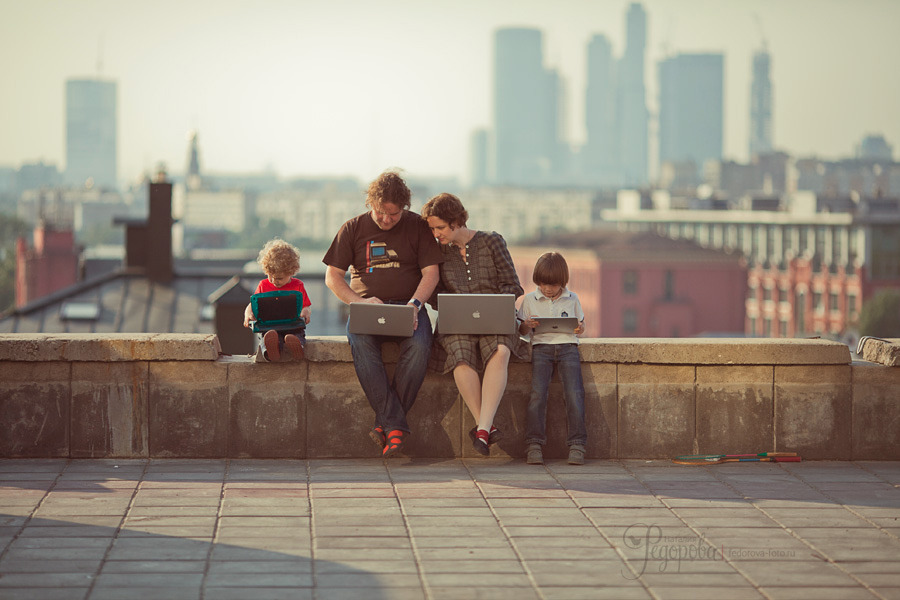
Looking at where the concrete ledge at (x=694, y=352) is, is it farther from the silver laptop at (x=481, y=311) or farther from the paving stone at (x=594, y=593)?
the paving stone at (x=594, y=593)

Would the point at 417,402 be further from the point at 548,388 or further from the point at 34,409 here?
the point at 34,409

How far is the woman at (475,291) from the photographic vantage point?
7629 millimetres

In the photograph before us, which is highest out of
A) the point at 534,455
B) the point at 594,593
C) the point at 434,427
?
the point at 434,427

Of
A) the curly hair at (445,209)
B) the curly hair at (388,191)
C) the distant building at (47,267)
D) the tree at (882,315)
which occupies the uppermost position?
the curly hair at (388,191)

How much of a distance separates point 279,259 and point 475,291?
1136 mm

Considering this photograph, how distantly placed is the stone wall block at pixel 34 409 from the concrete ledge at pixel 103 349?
6 centimetres

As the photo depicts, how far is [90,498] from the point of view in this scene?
6609mm

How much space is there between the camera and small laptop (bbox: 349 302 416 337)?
24.8ft

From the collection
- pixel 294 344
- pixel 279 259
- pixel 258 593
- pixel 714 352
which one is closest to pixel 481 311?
pixel 294 344

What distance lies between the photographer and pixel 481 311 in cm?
770

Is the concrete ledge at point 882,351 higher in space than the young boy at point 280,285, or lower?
lower

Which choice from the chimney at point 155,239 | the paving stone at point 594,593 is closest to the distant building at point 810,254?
the chimney at point 155,239

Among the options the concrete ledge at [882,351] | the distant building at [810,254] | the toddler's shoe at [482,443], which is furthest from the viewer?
the distant building at [810,254]

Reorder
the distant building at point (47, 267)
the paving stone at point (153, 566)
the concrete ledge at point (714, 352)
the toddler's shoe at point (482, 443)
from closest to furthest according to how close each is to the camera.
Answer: the paving stone at point (153, 566) < the toddler's shoe at point (482, 443) < the concrete ledge at point (714, 352) < the distant building at point (47, 267)
